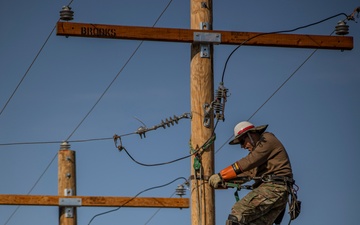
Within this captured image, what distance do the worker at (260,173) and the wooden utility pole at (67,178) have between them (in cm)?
779

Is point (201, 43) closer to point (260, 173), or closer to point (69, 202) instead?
point (260, 173)

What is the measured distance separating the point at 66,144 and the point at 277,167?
8.57 metres

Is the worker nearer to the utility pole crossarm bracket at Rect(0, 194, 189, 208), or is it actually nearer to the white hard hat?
the white hard hat

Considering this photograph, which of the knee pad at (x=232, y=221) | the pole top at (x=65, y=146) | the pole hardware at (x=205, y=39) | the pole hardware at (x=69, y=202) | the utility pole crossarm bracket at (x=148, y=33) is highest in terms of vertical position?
the pole top at (x=65, y=146)

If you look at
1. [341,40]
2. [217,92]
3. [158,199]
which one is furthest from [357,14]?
[158,199]

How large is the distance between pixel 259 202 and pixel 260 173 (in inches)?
15.6

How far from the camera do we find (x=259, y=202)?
19141 millimetres

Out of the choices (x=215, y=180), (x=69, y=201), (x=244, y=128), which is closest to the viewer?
(x=244, y=128)

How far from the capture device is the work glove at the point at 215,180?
1934 cm

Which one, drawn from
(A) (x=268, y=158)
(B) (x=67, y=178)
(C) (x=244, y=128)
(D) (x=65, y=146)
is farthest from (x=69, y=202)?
(A) (x=268, y=158)

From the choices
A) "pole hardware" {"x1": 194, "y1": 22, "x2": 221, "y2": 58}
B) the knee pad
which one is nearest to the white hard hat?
the knee pad

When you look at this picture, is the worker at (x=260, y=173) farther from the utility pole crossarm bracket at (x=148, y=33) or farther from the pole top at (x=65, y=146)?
the pole top at (x=65, y=146)

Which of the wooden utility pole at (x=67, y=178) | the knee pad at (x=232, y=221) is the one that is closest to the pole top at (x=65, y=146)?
the wooden utility pole at (x=67, y=178)

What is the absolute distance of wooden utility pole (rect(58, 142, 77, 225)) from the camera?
2680 centimetres
